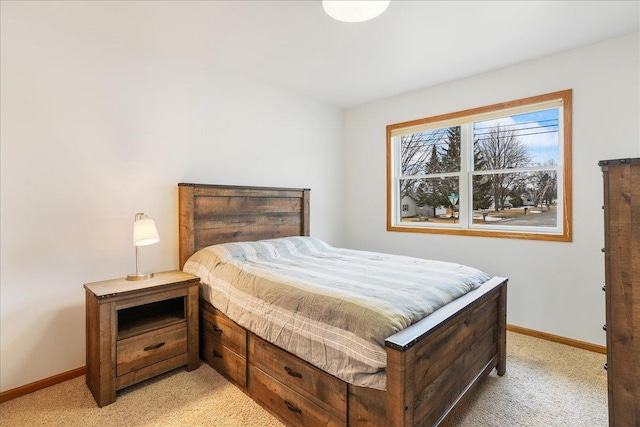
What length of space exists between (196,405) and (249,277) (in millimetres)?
809

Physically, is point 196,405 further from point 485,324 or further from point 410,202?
point 410,202

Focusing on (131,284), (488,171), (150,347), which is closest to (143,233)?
(131,284)

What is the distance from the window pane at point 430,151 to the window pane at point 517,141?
0.22m

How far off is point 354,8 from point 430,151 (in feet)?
7.28

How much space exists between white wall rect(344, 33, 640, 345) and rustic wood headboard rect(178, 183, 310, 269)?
5.22 ft

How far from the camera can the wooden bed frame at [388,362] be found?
1.30 metres

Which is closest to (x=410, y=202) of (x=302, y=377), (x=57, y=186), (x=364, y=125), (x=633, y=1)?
(x=364, y=125)

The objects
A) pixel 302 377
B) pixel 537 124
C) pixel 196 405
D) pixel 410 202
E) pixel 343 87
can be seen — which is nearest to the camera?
pixel 302 377

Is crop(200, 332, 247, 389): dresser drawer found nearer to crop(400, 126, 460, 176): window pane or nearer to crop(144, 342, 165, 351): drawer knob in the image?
crop(144, 342, 165, 351): drawer knob

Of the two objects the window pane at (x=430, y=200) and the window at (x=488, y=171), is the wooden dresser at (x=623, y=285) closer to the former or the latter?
the window at (x=488, y=171)

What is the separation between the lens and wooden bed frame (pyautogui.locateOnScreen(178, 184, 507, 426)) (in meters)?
1.30

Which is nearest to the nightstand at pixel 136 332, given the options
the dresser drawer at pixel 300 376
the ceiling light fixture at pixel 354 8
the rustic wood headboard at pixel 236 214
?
the rustic wood headboard at pixel 236 214

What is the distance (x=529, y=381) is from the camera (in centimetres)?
217

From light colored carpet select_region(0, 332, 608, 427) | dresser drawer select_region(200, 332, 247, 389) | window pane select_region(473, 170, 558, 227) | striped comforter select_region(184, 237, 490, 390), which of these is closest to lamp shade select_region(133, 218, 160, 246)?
striped comforter select_region(184, 237, 490, 390)
